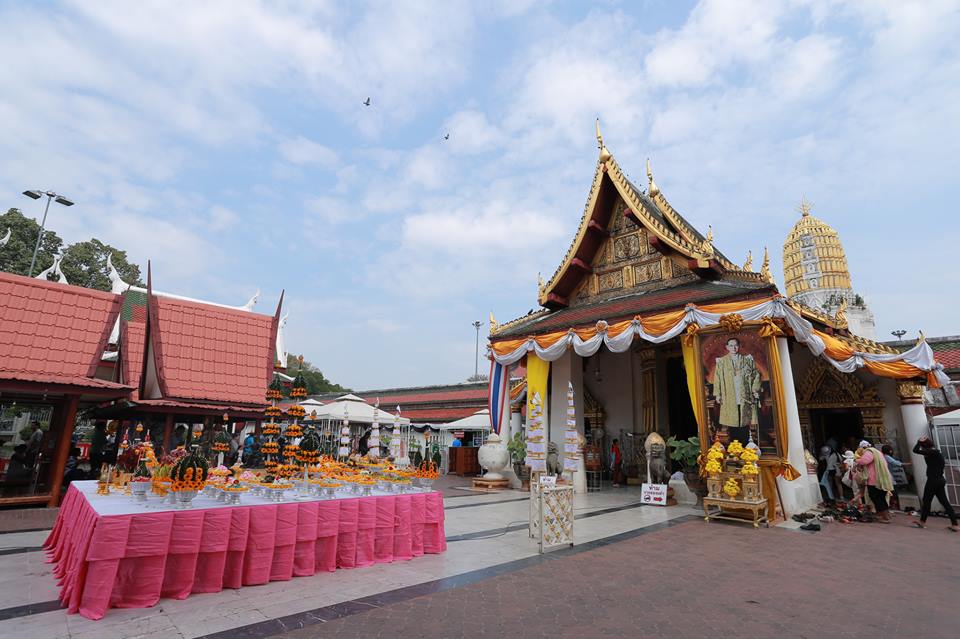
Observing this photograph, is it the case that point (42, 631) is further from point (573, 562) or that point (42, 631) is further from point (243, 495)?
point (573, 562)

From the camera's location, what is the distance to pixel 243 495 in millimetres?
5004

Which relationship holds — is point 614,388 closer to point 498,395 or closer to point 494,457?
point 498,395

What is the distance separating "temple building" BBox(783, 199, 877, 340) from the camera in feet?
127

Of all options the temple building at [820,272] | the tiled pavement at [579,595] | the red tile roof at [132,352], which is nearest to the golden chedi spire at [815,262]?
the temple building at [820,272]

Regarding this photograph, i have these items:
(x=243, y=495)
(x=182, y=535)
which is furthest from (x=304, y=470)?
(x=182, y=535)

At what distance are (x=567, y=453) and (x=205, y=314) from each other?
9.25 meters

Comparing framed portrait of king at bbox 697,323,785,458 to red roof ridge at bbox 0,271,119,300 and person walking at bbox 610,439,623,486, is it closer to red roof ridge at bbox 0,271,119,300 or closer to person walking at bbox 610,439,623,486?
person walking at bbox 610,439,623,486

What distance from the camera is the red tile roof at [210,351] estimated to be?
33.7 ft

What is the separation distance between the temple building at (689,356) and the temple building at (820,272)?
32076mm

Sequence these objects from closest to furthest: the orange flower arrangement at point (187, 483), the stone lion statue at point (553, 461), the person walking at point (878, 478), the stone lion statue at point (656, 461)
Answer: the orange flower arrangement at point (187, 483), the person walking at point (878, 478), the stone lion statue at point (656, 461), the stone lion statue at point (553, 461)

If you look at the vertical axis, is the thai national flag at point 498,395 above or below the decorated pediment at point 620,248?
below

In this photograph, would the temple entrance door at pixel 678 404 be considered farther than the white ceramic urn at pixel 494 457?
Yes

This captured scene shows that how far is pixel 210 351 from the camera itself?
11.1 meters

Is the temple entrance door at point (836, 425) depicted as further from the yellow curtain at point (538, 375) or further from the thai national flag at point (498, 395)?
the thai national flag at point (498, 395)
